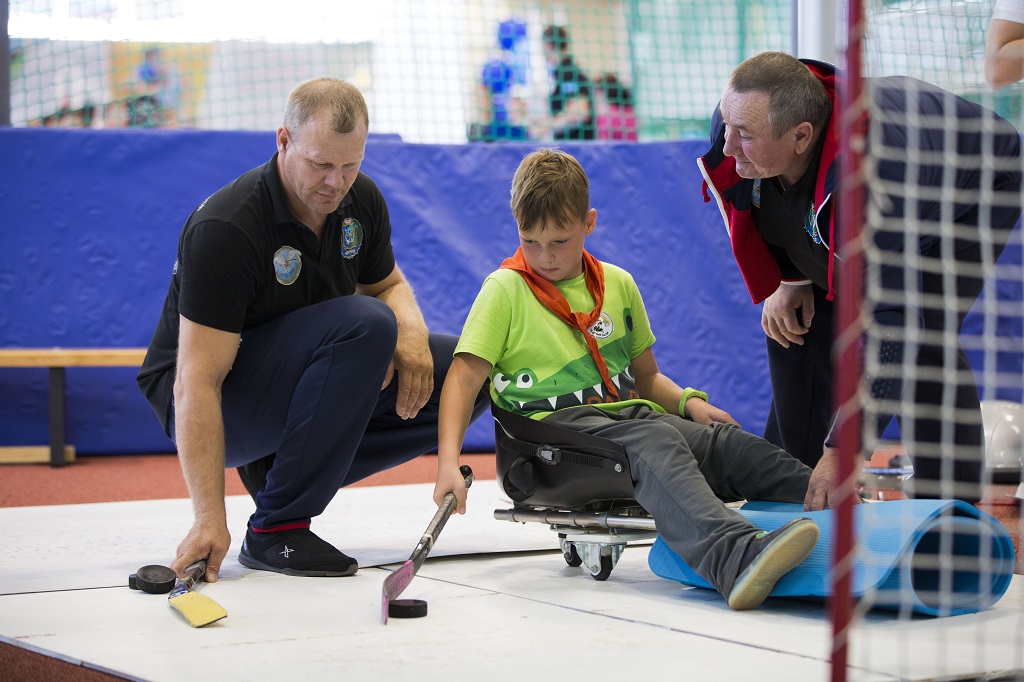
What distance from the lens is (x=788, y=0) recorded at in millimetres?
4750

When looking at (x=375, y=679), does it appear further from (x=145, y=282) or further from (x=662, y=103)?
(x=662, y=103)

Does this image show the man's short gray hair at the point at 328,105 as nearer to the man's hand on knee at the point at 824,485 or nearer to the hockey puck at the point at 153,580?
the hockey puck at the point at 153,580

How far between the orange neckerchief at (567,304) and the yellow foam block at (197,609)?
0.79 meters

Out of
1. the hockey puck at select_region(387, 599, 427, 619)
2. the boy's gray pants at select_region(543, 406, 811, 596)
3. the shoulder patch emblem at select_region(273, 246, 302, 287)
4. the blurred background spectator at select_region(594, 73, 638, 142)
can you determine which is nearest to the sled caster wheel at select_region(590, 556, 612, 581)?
the boy's gray pants at select_region(543, 406, 811, 596)

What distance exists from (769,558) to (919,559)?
24 centimetres

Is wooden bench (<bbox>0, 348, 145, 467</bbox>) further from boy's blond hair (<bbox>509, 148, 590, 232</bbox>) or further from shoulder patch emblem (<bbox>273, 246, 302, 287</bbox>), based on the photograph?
boy's blond hair (<bbox>509, 148, 590, 232</bbox>)

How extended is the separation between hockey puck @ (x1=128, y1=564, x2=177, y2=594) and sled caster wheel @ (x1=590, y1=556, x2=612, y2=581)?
0.69 m

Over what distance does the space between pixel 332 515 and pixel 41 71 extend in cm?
269

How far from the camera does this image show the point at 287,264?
2033 mm

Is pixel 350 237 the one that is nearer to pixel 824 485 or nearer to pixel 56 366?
pixel 824 485

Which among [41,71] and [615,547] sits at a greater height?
[41,71]

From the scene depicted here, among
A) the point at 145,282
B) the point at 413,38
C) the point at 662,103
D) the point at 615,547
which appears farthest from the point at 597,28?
the point at 615,547

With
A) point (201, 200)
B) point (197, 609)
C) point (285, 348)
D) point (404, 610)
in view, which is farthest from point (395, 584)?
point (201, 200)

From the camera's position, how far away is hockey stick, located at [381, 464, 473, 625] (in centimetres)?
153
